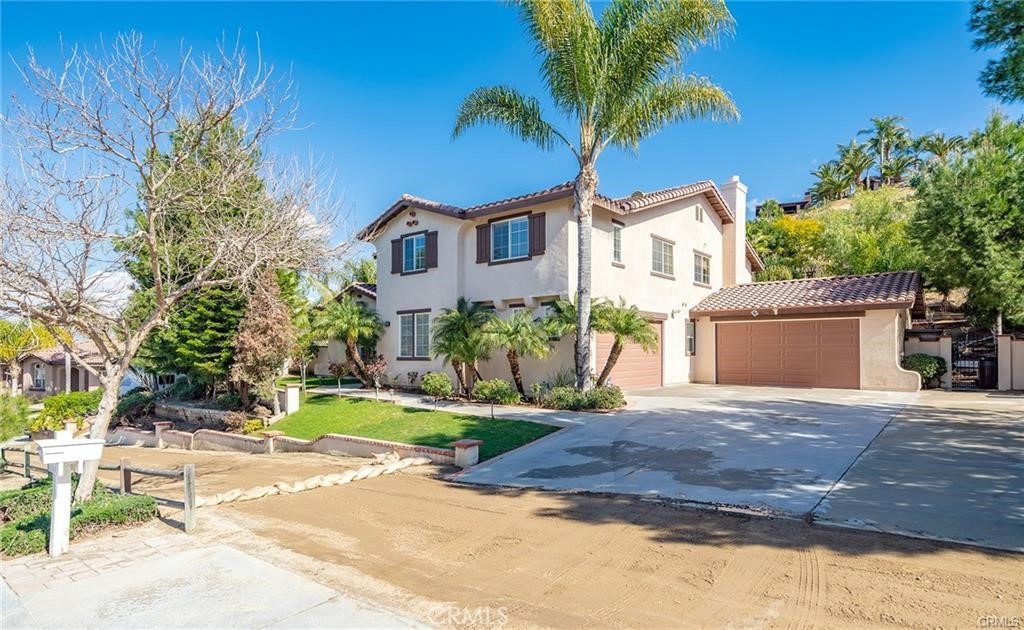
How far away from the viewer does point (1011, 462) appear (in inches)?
357

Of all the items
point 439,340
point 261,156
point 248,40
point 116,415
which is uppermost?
point 248,40

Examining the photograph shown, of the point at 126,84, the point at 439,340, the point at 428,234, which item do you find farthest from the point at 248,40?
the point at 428,234

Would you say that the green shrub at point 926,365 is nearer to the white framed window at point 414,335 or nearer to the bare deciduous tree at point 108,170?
the white framed window at point 414,335

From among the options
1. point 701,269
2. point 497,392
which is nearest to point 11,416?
point 497,392

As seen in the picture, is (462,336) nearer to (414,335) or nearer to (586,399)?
(414,335)

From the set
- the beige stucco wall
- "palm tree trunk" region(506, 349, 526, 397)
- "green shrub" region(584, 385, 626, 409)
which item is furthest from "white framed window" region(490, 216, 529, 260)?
the beige stucco wall

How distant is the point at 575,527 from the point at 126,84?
861 centimetres

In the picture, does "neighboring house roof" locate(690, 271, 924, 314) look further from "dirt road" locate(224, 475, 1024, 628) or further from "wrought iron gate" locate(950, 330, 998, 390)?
"dirt road" locate(224, 475, 1024, 628)

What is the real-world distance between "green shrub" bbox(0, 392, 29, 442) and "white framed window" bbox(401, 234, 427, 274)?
1206 cm

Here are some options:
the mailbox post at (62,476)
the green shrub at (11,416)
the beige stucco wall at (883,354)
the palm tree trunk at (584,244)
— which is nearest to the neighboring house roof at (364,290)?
the palm tree trunk at (584,244)

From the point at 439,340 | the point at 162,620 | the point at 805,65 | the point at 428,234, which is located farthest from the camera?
the point at 428,234

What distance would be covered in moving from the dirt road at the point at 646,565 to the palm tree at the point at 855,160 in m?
57.5

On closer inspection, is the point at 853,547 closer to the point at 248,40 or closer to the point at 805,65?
the point at 248,40

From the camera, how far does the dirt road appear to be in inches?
181
